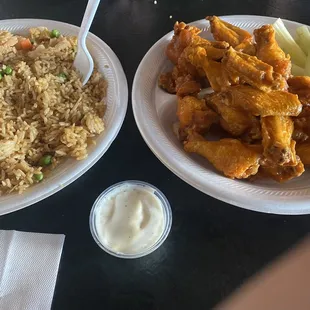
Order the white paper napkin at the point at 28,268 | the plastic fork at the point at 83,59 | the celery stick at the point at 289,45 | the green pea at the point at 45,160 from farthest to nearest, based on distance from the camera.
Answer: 1. the celery stick at the point at 289,45
2. the plastic fork at the point at 83,59
3. the green pea at the point at 45,160
4. the white paper napkin at the point at 28,268

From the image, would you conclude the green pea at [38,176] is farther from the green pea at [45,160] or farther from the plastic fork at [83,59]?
the plastic fork at [83,59]

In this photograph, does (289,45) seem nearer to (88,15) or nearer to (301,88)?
(301,88)

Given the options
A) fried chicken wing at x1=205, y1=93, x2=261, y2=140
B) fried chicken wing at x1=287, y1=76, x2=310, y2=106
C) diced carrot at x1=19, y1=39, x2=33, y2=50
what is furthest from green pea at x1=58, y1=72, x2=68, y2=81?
fried chicken wing at x1=287, y1=76, x2=310, y2=106

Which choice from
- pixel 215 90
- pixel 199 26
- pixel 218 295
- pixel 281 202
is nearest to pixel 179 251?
pixel 218 295

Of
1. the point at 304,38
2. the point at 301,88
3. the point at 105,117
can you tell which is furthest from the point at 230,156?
the point at 304,38

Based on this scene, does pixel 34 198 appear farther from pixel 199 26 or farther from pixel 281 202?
pixel 199 26

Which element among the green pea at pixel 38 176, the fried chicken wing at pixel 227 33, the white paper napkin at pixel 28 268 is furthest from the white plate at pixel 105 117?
the fried chicken wing at pixel 227 33

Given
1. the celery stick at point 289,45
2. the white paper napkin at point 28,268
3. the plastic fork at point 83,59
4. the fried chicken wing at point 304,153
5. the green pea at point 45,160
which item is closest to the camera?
the white paper napkin at point 28,268

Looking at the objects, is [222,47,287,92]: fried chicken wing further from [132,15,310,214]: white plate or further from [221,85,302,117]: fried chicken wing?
[132,15,310,214]: white plate
